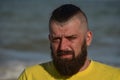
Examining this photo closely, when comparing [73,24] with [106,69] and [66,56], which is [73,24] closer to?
[66,56]

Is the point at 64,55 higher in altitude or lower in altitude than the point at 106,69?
higher

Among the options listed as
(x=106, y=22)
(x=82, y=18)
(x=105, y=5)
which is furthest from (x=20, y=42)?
(x=82, y=18)

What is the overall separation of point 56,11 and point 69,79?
0.38 meters

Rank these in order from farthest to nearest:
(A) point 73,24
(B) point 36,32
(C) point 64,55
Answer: (B) point 36,32
(A) point 73,24
(C) point 64,55

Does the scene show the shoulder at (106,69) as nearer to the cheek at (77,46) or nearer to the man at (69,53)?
the man at (69,53)

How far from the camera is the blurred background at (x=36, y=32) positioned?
360 inches

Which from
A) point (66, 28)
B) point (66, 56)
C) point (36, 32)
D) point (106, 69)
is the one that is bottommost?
point (106, 69)

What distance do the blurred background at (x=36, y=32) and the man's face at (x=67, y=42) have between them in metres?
5.24

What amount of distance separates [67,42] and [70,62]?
0.37 feet

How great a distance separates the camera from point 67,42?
10.8 ft

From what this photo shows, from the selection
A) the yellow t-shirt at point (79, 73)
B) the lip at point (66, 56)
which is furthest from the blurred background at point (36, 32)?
the lip at point (66, 56)

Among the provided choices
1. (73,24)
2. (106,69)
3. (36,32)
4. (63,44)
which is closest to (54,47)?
(63,44)

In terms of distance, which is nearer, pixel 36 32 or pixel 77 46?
pixel 77 46

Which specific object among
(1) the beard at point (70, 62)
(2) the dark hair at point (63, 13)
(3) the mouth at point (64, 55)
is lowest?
(1) the beard at point (70, 62)
